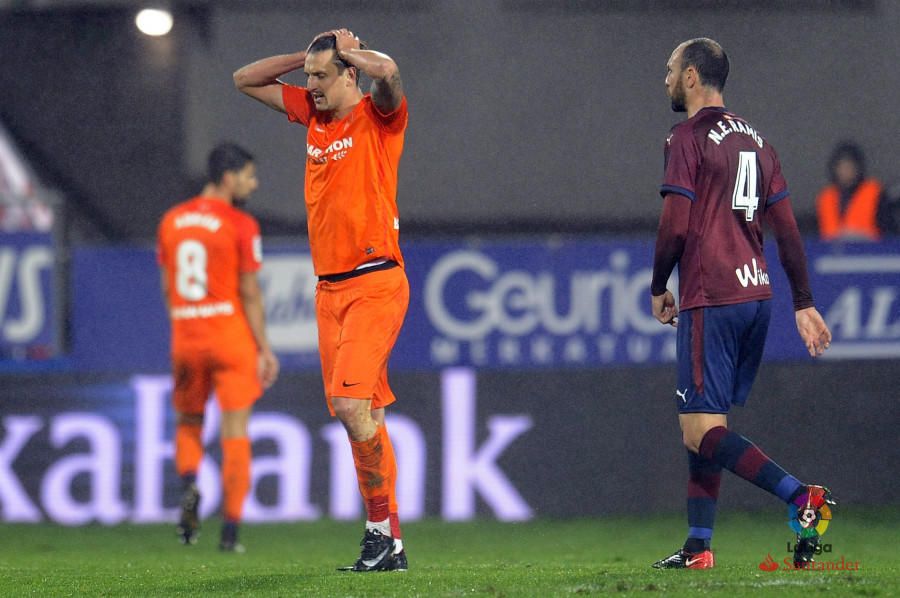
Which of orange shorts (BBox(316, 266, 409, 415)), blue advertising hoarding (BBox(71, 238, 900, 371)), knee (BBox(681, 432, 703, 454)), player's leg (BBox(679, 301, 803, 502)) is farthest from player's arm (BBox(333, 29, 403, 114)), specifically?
blue advertising hoarding (BBox(71, 238, 900, 371))

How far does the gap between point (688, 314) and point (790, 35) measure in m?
8.23

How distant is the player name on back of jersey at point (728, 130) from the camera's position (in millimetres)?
5531

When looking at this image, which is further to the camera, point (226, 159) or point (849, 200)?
point (849, 200)

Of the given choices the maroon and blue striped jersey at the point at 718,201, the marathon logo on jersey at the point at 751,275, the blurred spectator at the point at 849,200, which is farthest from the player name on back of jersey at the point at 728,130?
the blurred spectator at the point at 849,200

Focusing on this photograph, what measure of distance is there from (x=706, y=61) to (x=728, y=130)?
29 cm

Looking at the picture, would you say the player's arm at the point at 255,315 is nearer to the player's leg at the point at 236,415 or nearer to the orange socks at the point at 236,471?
the player's leg at the point at 236,415

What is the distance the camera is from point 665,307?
566 centimetres

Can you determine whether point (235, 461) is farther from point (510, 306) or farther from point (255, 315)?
point (510, 306)

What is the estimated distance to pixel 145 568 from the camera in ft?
21.9

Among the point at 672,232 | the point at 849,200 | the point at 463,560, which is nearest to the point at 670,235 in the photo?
the point at 672,232

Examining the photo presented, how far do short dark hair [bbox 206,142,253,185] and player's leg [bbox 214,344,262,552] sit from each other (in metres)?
0.98

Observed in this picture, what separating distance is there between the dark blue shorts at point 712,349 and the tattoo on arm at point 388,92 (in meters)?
1.34

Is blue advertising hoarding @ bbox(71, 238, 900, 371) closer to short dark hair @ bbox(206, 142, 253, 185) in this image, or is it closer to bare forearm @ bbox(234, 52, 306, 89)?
short dark hair @ bbox(206, 142, 253, 185)

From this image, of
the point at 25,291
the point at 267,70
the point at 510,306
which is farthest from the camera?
the point at 510,306
